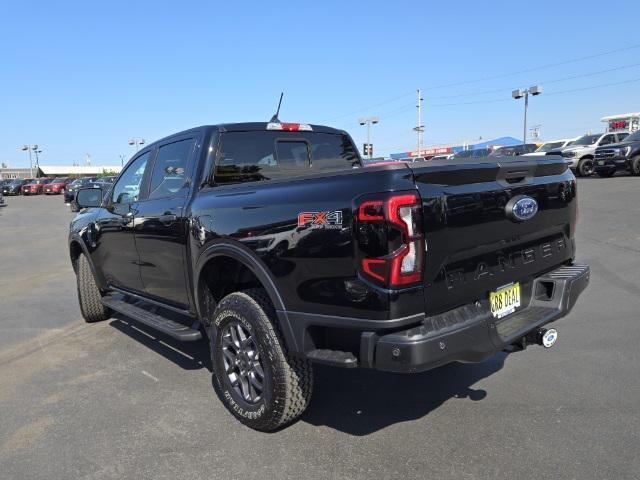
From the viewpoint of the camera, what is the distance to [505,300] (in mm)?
3084

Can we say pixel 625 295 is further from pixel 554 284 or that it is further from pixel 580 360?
pixel 554 284

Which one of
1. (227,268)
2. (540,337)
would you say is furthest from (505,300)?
(227,268)

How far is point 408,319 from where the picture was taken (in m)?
2.48

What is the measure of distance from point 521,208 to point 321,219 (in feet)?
4.04

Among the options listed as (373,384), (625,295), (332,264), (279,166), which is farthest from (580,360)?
(279,166)

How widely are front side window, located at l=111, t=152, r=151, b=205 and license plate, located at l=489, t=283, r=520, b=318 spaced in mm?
3271

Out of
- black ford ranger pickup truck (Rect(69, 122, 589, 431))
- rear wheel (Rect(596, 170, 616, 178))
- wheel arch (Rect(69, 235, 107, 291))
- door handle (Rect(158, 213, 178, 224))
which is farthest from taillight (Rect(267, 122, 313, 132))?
rear wheel (Rect(596, 170, 616, 178))

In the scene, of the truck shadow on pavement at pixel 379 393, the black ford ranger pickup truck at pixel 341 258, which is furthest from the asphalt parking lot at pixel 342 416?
the black ford ranger pickup truck at pixel 341 258

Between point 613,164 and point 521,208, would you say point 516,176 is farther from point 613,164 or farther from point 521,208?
point 613,164

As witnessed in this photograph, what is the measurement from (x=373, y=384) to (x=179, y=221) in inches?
74.4

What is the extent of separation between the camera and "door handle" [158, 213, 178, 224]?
3.83 meters

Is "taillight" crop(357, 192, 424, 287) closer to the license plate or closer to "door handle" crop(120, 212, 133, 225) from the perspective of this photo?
the license plate

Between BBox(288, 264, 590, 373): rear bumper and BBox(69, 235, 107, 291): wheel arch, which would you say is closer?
BBox(288, 264, 590, 373): rear bumper

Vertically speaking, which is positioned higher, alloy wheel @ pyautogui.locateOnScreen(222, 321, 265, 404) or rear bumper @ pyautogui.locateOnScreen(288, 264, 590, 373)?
rear bumper @ pyautogui.locateOnScreen(288, 264, 590, 373)
